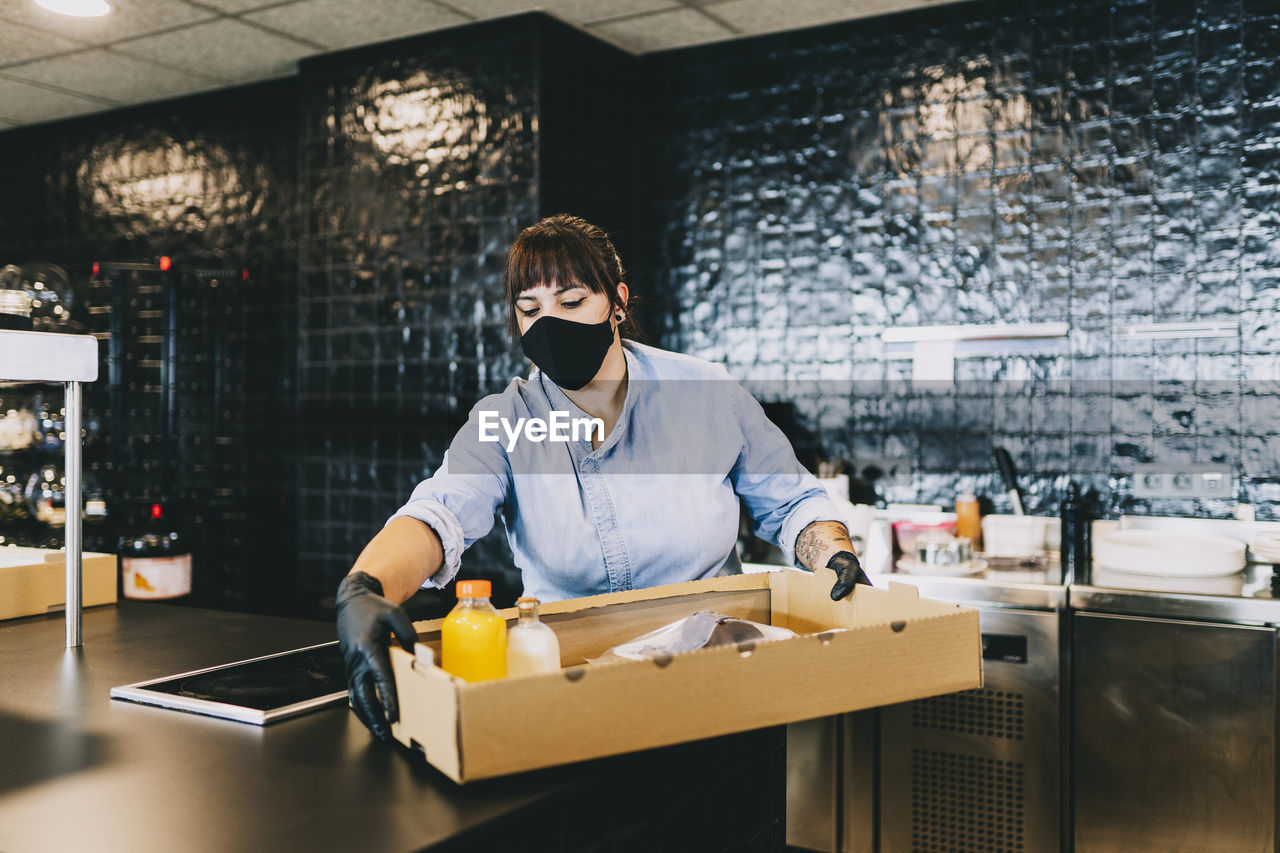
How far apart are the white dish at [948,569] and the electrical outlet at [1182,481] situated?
638 millimetres

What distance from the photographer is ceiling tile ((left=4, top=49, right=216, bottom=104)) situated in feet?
13.8

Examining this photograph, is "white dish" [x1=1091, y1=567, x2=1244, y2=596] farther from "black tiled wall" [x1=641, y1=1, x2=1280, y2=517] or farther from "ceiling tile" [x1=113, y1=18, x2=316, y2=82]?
A: "ceiling tile" [x1=113, y1=18, x2=316, y2=82]

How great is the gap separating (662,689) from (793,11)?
3.10 m

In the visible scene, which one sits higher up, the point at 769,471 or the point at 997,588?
the point at 769,471

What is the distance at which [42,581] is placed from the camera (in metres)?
2.21

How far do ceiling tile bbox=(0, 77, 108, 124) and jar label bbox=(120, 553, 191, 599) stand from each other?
2310 mm

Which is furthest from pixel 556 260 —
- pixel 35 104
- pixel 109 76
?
pixel 35 104

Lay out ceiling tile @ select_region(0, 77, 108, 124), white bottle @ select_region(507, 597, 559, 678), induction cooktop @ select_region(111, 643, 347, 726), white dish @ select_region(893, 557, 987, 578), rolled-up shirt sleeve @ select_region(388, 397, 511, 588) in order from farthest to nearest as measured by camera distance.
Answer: ceiling tile @ select_region(0, 77, 108, 124) < white dish @ select_region(893, 557, 987, 578) < rolled-up shirt sleeve @ select_region(388, 397, 511, 588) < induction cooktop @ select_region(111, 643, 347, 726) < white bottle @ select_region(507, 597, 559, 678)

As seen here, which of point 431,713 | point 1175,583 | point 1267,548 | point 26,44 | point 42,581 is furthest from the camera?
point 26,44

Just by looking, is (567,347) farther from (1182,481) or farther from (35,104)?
(35,104)

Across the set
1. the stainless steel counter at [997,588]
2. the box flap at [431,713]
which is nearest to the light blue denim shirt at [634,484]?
the box flap at [431,713]

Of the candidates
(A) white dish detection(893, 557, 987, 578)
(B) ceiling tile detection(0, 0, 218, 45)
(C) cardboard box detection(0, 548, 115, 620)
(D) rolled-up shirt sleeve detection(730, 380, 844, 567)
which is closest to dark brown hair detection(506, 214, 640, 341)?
(D) rolled-up shirt sleeve detection(730, 380, 844, 567)

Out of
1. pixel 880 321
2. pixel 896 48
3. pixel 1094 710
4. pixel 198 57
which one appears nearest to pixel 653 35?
pixel 896 48

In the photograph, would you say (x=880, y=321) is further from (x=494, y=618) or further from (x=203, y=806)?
(x=203, y=806)
